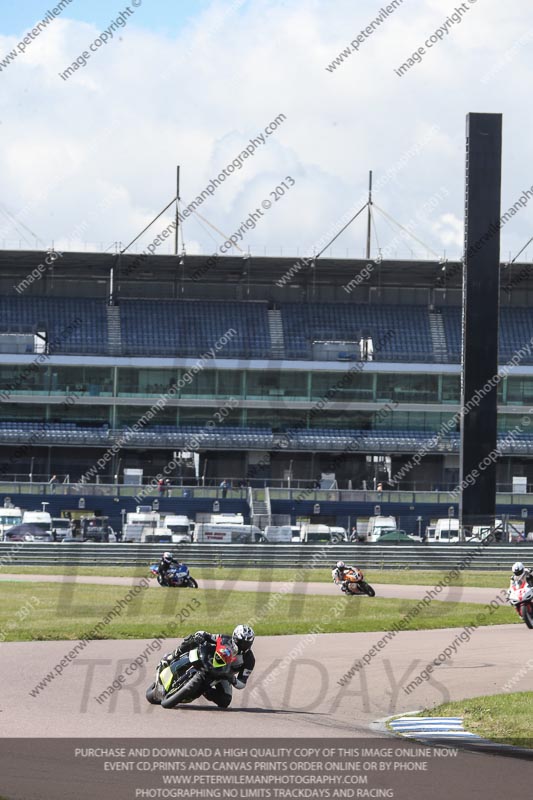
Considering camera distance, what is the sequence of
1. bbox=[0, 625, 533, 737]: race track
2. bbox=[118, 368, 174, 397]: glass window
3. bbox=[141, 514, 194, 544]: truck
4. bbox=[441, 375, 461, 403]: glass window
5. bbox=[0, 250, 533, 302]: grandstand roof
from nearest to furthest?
1. bbox=[0, 625, 533, 737]: race track
2. bbox=[141, 514, 194, 544]: truck
3. bbox=[118, 368, 174, 397]: glass window
4. bbox=[441, 375, 461, 403]: glass window
5. bbox=[0, 250, 533, 302]: grandstand roof

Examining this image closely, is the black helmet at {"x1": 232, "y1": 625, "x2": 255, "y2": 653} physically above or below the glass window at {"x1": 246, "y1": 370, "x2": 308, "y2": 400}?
below

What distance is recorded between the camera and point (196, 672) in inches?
520

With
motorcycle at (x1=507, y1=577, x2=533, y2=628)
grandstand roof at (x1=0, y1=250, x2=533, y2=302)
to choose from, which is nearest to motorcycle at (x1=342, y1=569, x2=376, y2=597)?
motorcycle at (x1=507, y1=577, x2=533, y2=628)

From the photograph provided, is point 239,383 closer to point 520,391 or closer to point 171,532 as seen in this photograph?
point 520,391

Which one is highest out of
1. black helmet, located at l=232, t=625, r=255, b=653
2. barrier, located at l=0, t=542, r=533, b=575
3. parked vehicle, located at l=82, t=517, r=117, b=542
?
parked vehicle, located at l=82, t=517, r=117, b=542

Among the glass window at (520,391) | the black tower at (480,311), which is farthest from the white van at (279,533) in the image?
the glass window at (520,391)

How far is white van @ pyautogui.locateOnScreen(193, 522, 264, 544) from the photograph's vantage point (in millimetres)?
49869

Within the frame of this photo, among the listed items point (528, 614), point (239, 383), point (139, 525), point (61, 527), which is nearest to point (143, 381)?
point (239, 383)

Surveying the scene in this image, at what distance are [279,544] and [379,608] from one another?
1602 centimetres

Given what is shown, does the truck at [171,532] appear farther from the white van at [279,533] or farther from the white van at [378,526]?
the white van at [378,526]

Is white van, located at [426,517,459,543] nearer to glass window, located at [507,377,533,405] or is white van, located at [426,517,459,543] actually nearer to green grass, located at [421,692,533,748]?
glass window, located at [507,377,533,405]

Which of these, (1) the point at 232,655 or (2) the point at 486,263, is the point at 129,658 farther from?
(2) the point at 486,263

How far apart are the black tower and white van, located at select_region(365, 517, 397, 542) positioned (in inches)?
231

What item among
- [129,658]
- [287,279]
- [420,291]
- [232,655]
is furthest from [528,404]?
[232,655]
